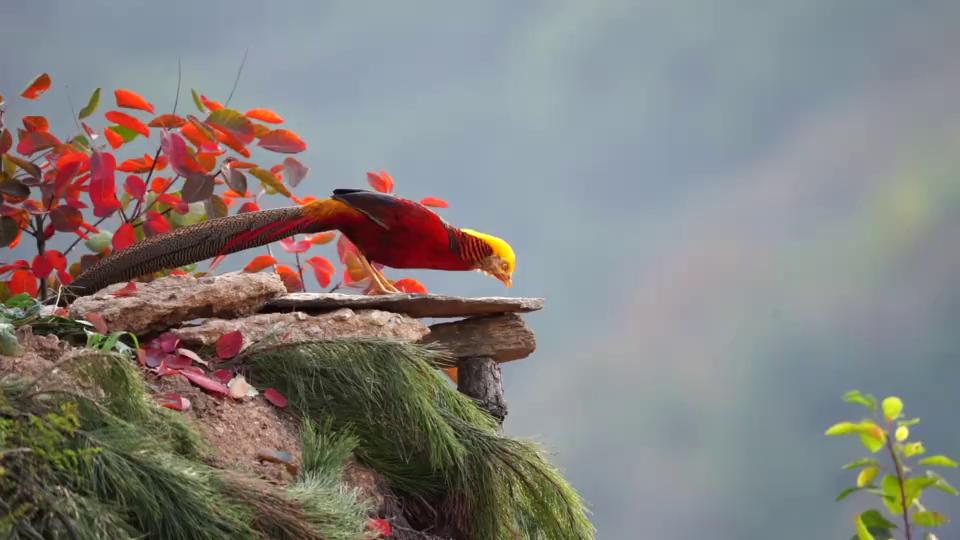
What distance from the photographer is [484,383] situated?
10.3ft

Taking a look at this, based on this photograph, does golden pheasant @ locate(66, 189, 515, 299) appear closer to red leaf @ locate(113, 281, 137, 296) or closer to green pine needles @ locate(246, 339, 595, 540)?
red leaf @ locate(113, 281, 137, 296)

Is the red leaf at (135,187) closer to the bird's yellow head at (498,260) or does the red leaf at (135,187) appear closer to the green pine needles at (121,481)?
the bird's yellow head at (498,260)

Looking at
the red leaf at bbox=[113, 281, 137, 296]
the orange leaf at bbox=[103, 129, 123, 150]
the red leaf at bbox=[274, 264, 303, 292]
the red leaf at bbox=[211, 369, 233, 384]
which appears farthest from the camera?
the red leaf at bbox=[274, 264, 303, 292]

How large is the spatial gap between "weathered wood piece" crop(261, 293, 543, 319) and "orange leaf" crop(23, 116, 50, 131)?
1025 millimetres

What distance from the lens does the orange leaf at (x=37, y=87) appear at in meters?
3.34

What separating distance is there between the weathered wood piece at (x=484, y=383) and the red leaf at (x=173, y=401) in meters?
1.04

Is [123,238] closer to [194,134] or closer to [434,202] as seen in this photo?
[194,134]

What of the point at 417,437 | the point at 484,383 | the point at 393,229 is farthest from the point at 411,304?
the point at 417,437

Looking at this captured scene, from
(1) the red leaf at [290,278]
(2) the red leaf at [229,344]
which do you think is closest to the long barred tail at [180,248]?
(2) the red leaf at [229,344]

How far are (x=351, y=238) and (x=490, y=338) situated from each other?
1.71ft

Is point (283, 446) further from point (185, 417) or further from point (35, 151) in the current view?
point (35, 151)

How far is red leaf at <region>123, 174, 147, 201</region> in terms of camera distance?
10.6 ft

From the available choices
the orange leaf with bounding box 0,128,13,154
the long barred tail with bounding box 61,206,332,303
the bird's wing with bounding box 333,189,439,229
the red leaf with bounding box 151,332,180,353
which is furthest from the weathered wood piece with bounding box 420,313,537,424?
the orange leaf with bounding box 0,128,13,154

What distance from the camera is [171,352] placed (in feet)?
8.26
